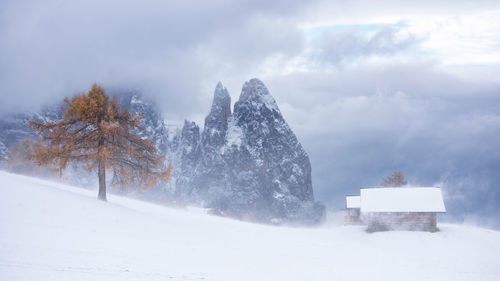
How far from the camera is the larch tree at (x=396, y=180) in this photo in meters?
62.6

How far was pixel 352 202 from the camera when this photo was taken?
153 ft

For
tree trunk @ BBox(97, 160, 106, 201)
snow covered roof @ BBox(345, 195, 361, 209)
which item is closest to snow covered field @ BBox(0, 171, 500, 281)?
tree trunk @ BBox(97, 160, 106, 201)

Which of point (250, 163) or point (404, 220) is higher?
point (250, 163)

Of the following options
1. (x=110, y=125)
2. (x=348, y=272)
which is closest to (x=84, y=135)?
(x=110, y=125)

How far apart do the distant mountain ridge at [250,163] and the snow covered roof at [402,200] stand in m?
97.4

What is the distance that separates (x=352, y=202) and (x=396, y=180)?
2066 centimetres

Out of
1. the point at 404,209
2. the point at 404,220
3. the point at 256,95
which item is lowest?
the point at 404,220

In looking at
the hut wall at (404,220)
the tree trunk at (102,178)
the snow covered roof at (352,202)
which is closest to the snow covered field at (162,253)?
the tree trunk at (102,178)

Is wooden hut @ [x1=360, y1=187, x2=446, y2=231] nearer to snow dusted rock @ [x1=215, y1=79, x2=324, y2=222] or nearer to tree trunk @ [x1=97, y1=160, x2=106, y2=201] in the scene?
tree trunk @ [x1=97, y1=160, x2=106, y2=201]

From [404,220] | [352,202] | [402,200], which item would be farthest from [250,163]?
[404,220]

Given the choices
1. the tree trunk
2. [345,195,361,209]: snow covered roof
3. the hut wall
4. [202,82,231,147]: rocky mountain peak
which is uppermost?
[202,82,231,147]: rocky mountain peak

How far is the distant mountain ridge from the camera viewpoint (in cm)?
14262

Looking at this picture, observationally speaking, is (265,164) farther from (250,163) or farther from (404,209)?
(404,209)

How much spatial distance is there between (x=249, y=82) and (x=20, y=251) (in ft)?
471
